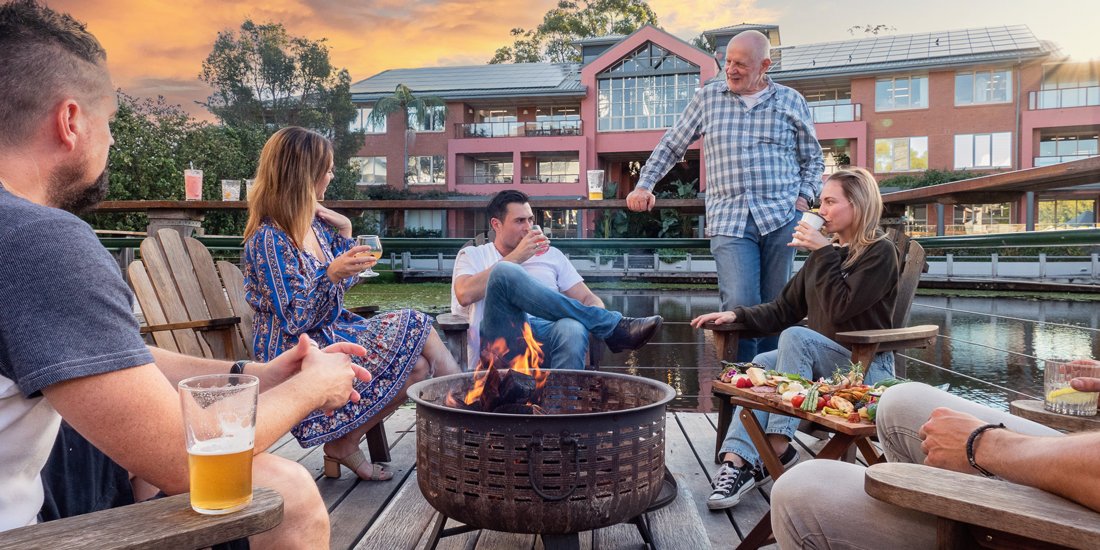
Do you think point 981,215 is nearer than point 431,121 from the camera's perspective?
Yes

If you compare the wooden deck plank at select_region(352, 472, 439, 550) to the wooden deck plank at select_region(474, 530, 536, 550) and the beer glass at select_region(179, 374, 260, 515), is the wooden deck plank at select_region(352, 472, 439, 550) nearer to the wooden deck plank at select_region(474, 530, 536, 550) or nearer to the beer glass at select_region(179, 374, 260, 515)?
the wooden deck plank at select_region(474, 530, 536, 550)

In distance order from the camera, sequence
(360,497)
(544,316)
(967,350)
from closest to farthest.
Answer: (360,497) → (544,316) → (967,350)

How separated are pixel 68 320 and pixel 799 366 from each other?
8.06ft

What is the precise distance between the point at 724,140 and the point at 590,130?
80.5 feet

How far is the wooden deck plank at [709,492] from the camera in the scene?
7.92 ft

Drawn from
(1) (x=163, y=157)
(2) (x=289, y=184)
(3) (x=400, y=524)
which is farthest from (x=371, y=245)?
(1) (x=163, y=157)

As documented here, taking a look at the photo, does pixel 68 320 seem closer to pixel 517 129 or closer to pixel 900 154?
pixel 517 129

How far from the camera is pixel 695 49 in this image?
27016 millimetres

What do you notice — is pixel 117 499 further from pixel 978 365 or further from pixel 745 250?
pixel 978 365

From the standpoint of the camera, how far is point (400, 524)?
2316 millimetres

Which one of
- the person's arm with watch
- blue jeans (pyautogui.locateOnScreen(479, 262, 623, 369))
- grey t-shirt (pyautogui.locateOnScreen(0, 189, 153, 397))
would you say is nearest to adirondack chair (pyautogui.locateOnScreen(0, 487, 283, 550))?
grey t-shirt (pyautogui.locateOnScreen(0, 189, 153, 397))

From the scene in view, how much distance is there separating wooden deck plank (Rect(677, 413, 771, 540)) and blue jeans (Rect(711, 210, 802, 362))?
561mm

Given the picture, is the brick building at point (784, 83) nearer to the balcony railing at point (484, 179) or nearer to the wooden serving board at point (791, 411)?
the balcony railing at point (484, 179)

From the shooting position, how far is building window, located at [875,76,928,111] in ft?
84.8
